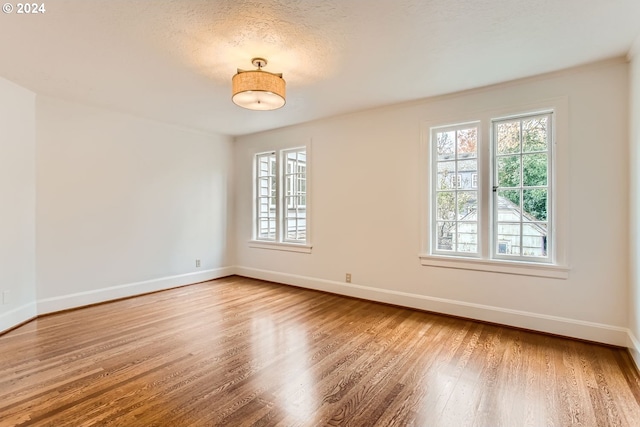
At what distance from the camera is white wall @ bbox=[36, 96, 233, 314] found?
3715 millimetres

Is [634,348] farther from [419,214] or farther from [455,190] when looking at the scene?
[419,214]

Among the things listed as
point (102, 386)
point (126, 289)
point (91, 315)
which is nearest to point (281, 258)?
point (126, 289)

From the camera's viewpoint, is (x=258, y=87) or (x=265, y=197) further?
(x=265, y=197)

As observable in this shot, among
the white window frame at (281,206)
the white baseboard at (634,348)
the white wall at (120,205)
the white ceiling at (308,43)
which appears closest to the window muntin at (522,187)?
the white ceiling at (308,43)

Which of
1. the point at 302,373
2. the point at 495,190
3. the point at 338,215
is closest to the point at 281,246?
the point at 338,215

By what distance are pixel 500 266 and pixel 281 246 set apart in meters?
3.16

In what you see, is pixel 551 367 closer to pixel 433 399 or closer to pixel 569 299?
pixel 569 299

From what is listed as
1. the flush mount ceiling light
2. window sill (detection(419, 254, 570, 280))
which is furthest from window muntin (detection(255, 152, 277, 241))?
window sill (detection(419, 254, 570, 280))

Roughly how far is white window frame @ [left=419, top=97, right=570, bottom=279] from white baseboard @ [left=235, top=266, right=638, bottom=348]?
0.42m

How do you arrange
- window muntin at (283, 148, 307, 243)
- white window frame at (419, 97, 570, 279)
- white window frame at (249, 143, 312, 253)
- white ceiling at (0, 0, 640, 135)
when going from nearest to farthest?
1. white ceiling at (0, 0, 640, 135)
2. white window frame at (419, 97, 570, 279)
3. white window frame at (249, 143, 312, 253)
4. window muntin at (283, 148, 307, 243)

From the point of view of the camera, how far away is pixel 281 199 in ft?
17.5

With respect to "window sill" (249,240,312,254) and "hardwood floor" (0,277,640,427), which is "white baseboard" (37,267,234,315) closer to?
"hardwood floor" (0,277,640,427)

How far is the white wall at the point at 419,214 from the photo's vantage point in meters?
2.82

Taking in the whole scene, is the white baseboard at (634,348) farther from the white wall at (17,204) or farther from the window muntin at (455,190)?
the white wall at (17,204)
